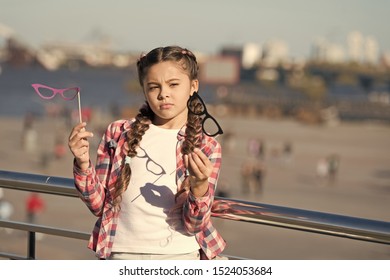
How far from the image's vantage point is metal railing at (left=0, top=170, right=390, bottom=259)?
2.36 meters

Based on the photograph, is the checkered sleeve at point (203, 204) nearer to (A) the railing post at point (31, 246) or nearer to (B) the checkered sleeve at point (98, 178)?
(B) the checkered sleeve at point (98, 178)

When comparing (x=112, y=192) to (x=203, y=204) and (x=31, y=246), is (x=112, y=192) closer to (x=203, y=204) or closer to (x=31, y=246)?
(x=203, y=204)

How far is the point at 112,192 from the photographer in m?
2.41

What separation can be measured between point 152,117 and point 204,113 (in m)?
0.21

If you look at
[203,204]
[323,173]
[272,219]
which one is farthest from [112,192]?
[323,173]

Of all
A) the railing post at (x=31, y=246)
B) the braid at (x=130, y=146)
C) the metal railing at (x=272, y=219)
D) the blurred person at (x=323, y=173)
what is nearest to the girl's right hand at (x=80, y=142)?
the braid at (x=130, y=146)

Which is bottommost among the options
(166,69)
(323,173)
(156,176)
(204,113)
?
(156,176)

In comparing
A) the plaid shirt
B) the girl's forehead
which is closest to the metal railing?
the plaid shirt

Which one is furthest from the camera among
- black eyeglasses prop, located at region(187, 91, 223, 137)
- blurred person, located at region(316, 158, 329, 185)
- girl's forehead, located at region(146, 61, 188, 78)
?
blurred person, located at region(316, 158, 329, 185)

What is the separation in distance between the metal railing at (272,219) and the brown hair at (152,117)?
0.83 ft

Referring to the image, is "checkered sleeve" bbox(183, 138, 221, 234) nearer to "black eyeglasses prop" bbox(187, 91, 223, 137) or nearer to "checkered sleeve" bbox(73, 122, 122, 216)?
"black eyeglasses prop" bbox(187, 91, 223, 137)

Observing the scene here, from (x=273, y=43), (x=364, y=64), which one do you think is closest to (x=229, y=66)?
(x=364, y=64)
